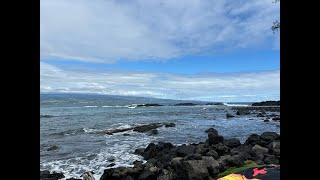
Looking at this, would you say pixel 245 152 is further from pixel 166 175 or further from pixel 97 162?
pixel 97 162

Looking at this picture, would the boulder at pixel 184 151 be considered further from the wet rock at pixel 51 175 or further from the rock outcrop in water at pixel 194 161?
the wet rock at pixel 51 175

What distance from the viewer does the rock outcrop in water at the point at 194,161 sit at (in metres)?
12.3

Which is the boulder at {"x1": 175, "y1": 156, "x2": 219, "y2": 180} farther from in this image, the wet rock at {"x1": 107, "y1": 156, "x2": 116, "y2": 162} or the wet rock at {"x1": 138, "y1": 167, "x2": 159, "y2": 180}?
the wet rock at {"x1": 107, "y1": 156, "x2": 116, "y2": 162}

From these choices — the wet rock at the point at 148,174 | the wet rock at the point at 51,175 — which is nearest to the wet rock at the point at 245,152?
the wet rock at the point at 148,174

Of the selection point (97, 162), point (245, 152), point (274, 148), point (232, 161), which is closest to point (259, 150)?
point (274, 148)

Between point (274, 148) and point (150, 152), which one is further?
point (150, 152)

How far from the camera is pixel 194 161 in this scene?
12.4 meters

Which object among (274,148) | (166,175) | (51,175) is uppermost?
(274,148)

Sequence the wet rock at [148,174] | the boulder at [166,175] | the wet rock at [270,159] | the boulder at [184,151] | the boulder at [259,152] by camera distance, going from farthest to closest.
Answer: the boulder at [184,151] → the boulder at [259,152] → the wet rock at [270,159] → the wet rock at [148,174] → the boulder at [166,175]
